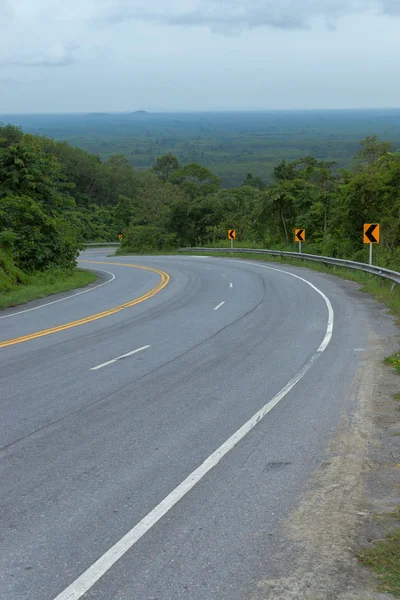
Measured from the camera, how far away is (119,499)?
6.39m

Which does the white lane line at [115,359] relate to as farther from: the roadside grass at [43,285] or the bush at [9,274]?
the bush at [9,274]

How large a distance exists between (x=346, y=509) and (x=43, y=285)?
83.4 ft

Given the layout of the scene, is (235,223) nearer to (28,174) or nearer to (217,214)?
(217,214)

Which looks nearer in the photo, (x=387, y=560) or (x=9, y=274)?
(x=387, y=560)

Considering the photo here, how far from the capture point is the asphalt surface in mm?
5160

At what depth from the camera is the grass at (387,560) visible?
4.80 m

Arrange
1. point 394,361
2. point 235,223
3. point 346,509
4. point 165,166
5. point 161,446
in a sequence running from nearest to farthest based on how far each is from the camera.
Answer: point 346,509, point 161,446, point 394,361, point 235,223, point 165,166

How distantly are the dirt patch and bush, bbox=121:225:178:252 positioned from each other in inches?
2561

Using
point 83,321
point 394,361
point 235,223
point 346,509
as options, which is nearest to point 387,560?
point 346,509

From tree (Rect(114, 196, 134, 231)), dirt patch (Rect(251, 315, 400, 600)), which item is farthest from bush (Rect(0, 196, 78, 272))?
tree (Rect(114, 196, 134, 231))

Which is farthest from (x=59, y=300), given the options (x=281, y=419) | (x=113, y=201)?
(x=113, y=201)

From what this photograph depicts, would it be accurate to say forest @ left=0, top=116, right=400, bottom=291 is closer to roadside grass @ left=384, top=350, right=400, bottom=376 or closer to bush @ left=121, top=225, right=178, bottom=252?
bush @ left=121, top=225, right=178, bottom=252

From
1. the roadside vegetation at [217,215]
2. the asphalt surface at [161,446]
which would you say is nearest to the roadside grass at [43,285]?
the roadside vegetation at [217,215]

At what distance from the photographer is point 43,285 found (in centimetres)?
3020
